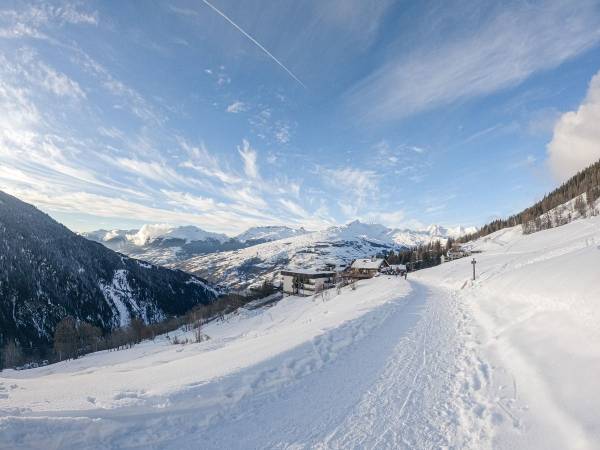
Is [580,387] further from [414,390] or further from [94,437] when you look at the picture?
[94,437]

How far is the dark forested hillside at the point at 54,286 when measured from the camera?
136m

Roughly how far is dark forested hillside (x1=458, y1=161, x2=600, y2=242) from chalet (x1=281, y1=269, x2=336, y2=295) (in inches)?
3779

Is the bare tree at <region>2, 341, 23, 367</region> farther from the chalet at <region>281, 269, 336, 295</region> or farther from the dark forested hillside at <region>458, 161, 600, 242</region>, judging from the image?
the dark forested hillside at <region>458, 161, 600, 242</region>

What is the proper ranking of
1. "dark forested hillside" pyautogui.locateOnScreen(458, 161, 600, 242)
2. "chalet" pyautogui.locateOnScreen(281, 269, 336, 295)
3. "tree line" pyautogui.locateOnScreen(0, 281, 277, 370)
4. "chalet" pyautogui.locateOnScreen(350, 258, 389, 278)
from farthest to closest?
"dark forested hillside" pyautogui.locateOnScreen(458, 161, 600, 242) → "chalet" pyautogui.locateOnScreen(350, 258, 389, 278) → "tree line" pyautogui.locateOnScreen(0, 281, 277, 370) → "chalet" pyautogui.locateOnScreen(281, 269, 336, 295)

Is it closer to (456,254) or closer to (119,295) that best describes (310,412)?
(456,254)

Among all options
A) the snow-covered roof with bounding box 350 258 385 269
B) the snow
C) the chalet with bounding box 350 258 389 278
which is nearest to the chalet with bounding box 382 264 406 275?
the chalet with bounding box 350 258 389 278

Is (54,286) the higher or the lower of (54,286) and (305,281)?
the higher

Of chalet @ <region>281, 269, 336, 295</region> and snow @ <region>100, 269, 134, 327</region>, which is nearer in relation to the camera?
chalet @ <region>281, 269, 336, 295</region>

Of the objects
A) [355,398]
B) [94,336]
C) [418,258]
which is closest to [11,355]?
[94,336]

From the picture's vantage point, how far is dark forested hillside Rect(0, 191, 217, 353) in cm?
13575

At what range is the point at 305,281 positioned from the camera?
92188mm

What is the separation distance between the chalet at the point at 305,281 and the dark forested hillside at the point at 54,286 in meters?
110

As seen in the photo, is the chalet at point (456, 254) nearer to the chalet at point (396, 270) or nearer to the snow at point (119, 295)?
the chalet at point (396, 270)

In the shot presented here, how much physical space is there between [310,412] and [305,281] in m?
85.0
